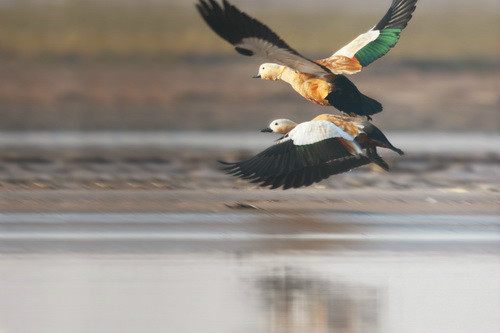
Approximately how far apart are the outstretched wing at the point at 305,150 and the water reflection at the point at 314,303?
1.13 m

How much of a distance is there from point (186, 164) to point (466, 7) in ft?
61.7

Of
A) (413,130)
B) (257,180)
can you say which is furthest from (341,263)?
(413,130)

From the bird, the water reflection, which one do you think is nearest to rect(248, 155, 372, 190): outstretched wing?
the bird

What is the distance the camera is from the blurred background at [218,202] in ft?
25.8

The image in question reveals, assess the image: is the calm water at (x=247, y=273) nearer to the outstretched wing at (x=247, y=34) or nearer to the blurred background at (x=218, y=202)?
the blurred background at (x=218, y=202)

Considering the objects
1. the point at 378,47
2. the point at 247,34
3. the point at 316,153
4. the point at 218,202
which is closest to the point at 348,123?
the point at 316,153

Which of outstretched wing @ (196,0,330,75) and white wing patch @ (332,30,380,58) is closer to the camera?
outstretched wing @ (196,0,330,75)

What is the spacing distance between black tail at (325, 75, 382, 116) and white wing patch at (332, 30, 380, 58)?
51cm

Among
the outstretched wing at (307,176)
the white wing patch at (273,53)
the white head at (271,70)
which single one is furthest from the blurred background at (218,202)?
the white wing patch at (273,53)

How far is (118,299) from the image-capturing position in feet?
26.0

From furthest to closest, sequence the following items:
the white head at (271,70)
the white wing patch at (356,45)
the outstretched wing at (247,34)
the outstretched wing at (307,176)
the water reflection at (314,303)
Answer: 1. the white wing patch at (356,45)
2. the white head at (271,70)
3. the outstretched wing at (307,176)
4. the outstretched wing at (247,34)
5. the water reflection at (314,303)

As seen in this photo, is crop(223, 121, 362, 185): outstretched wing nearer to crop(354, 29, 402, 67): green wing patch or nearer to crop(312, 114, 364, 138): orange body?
crop(312, 114, 364, 138): orange body

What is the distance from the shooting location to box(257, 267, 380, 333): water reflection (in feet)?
24.6

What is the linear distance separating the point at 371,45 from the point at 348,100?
912mm
